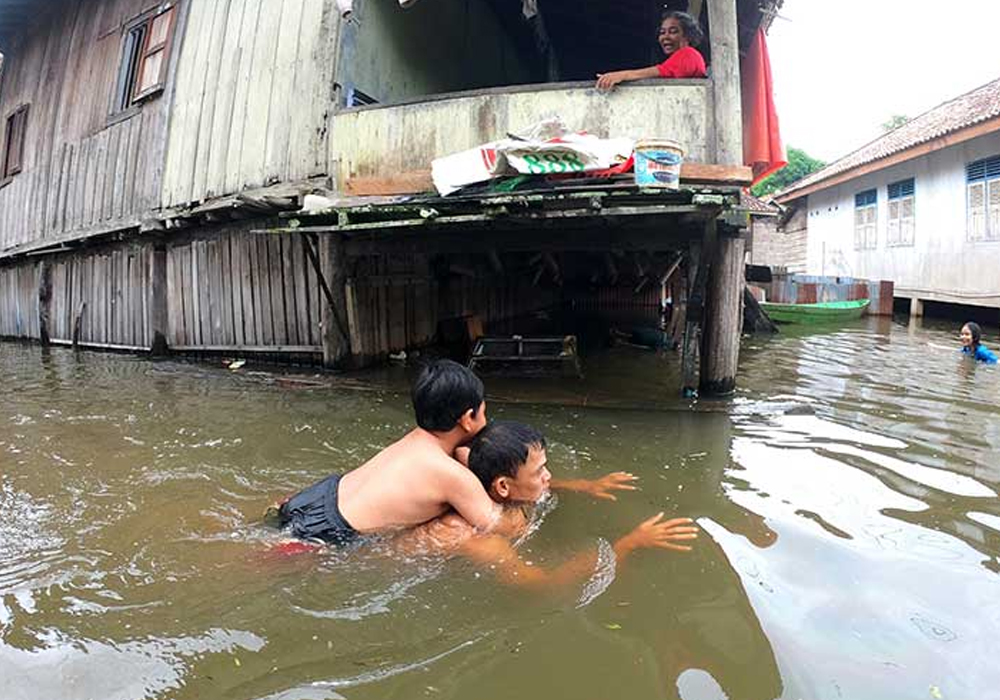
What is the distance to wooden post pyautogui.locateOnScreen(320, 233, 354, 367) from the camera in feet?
26.4

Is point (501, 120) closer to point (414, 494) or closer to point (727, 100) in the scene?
point (727, 100)

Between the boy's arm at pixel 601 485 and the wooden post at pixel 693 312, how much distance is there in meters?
2.79

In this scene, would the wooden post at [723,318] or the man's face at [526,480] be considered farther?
the wooden post at [723,318]

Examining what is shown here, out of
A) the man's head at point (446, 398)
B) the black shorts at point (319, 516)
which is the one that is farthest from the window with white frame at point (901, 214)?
the black shorts at point (319, 516)

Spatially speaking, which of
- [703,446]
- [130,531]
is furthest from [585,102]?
[130,531]

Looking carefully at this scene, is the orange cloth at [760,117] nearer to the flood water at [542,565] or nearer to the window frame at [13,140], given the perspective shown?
the flood water at [542,565]

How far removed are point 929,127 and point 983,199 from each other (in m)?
3.44

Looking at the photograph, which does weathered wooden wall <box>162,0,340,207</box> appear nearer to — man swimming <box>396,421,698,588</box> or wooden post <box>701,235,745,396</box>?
wooden post <box>701,235,745,396</box>

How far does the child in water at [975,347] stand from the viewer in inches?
350

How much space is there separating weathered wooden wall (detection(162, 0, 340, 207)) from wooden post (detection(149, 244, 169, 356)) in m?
0.98

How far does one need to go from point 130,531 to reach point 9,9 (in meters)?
13.1

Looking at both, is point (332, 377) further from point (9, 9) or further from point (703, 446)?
point (9, 9)

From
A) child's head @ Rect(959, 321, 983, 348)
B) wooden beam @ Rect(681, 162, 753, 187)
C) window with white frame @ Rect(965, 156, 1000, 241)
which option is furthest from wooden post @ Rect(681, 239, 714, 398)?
window with white frame @ Rect(965, 156, 1000, 241)

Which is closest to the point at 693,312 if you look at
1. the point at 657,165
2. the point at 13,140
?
the point at 657,165
